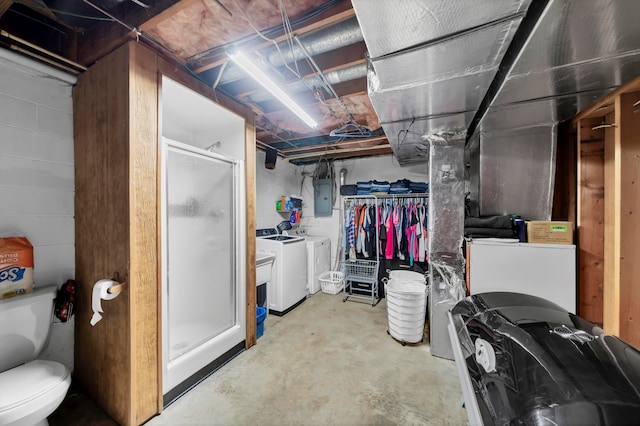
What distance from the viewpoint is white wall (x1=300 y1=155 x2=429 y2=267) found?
4320 millimetres

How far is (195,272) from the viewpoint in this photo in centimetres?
196

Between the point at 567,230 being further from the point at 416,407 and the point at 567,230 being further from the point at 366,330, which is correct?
the point at 366,330

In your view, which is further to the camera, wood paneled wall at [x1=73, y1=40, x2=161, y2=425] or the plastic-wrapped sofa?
wood paneled wall at [x1=73, y1=40, x2=161, y2=425]

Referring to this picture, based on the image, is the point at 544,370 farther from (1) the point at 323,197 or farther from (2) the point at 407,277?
(1) the point at 323,197

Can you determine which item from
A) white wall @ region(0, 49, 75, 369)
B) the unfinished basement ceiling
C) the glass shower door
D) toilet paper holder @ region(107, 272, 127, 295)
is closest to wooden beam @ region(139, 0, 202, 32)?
the unfinished basement ceiling

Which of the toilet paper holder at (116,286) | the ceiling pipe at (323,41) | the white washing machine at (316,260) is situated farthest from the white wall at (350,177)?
the toilet paper holder at (116,286)

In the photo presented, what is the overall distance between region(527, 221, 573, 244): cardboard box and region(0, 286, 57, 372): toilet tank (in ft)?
12.0

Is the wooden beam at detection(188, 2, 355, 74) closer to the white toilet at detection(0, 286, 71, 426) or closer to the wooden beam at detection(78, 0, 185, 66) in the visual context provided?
the wooden beam at detection(78, 0, 185, 66)

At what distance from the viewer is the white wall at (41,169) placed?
159cm

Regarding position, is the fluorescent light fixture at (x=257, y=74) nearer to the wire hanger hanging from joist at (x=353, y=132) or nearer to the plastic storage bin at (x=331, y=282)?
the wire hanger hanging from joist at (x=353, y=132)

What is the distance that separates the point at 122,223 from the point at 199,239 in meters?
0.57

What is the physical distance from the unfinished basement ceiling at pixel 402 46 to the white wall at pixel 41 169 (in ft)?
0.69

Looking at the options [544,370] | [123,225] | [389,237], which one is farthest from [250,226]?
[389,237]

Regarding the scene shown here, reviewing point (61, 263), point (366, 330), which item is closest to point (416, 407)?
point (366, 330)
